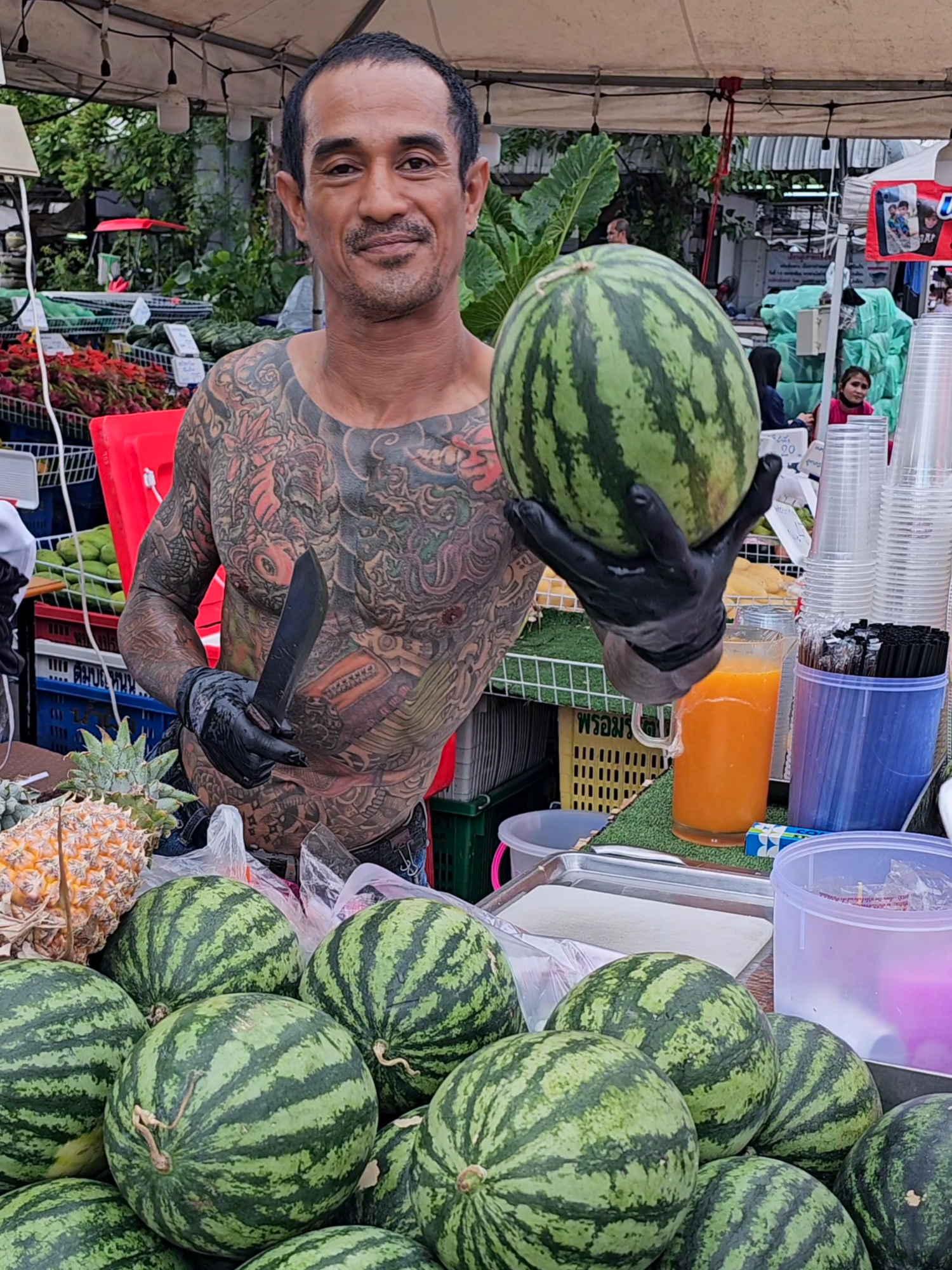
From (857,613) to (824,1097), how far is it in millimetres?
1702

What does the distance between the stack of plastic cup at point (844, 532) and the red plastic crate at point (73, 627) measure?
120 inches

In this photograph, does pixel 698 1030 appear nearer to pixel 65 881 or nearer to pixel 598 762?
pixel 65 881

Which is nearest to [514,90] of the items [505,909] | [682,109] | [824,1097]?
[682,109]

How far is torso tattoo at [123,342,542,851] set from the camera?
2.40 meters

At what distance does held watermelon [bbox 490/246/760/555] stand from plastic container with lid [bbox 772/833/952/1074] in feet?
2.19

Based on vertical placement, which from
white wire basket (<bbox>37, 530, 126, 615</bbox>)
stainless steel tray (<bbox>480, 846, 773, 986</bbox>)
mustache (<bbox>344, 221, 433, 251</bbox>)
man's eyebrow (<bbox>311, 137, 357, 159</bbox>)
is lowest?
stainless steel tray (<bbox>480, 846, 773, 986</bbox>)

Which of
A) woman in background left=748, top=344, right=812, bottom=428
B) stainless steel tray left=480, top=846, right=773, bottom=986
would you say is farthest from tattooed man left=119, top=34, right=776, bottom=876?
woman in background left=748, top=344, right=812, bottom=428

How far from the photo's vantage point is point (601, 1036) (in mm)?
1107

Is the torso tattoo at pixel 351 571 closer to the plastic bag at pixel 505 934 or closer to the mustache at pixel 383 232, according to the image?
the mustache at pixel 383 232

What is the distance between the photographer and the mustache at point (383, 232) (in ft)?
7.09

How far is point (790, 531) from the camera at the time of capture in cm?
390

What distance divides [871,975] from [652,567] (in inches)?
29.2

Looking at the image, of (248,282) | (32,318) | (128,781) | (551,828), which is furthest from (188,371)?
(128,781)

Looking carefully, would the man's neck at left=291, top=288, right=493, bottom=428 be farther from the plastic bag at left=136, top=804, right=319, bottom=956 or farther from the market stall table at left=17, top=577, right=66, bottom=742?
the market stall table at left=17, top=577, right=66, bottom=742
